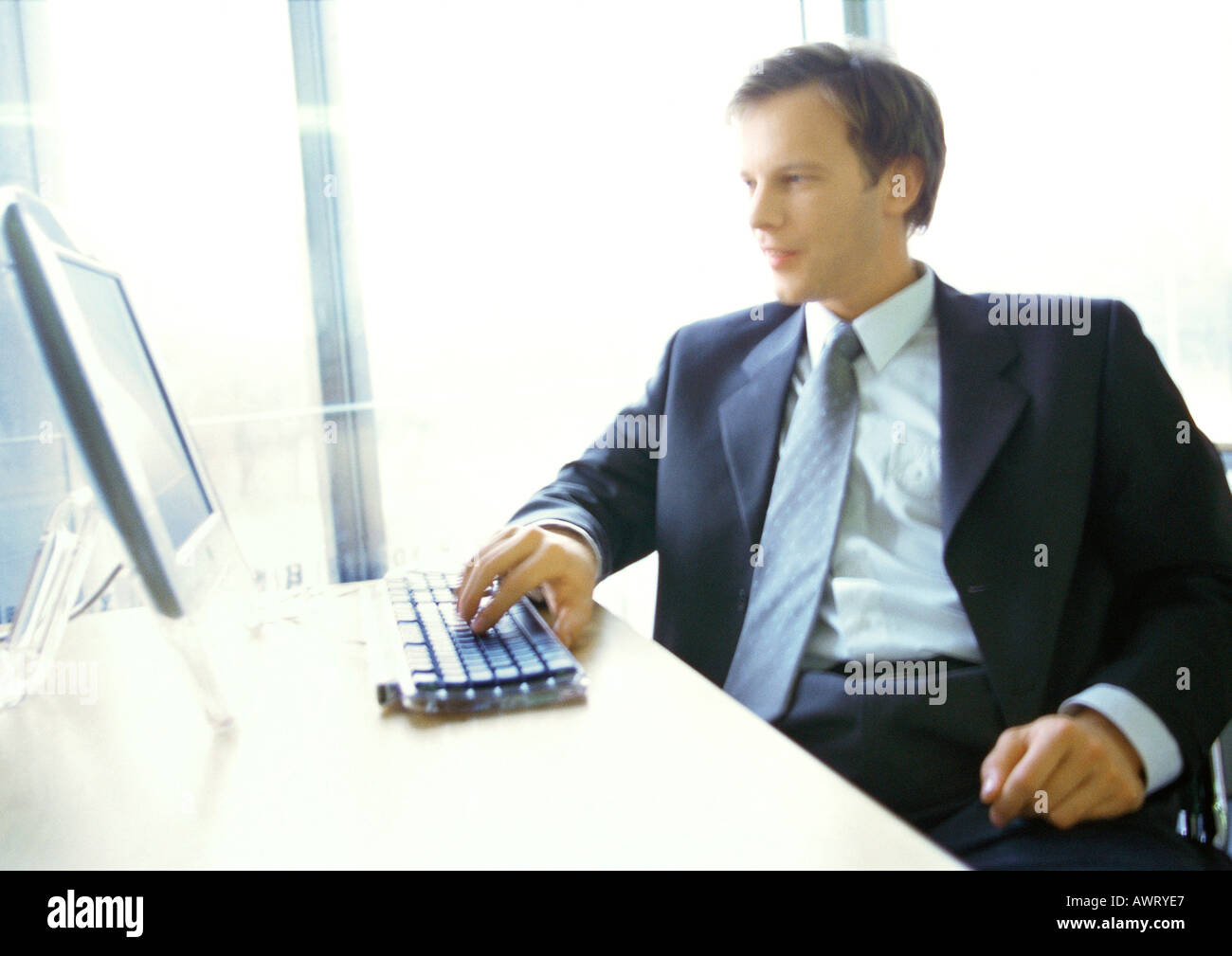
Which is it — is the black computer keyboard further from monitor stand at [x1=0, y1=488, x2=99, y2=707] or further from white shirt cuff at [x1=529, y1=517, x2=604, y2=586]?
monitor stand at [x1=0, y1=488, x2=99, y2=707]

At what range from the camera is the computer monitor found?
66 centimetres

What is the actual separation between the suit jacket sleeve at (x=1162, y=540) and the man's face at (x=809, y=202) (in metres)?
0.34

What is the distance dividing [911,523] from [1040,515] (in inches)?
5.6

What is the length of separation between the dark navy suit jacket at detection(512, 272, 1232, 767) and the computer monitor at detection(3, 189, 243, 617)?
0.42 metres

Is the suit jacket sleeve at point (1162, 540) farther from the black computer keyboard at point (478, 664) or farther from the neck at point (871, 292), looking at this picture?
the black computer keyboard at point (478, 664)

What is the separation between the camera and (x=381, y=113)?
108 inches

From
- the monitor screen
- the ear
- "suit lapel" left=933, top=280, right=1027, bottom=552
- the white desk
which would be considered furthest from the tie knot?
the monitor screen

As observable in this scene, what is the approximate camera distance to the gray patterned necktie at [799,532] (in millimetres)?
1153

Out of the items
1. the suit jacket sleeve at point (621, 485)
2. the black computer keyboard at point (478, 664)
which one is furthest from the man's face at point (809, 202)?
the black computer keyboard at point (478, 664)

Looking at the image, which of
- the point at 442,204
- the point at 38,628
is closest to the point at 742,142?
the point at 38,628

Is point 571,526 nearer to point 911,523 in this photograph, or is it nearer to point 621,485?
point 621,485

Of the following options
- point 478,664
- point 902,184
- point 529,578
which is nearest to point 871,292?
point 902,184
